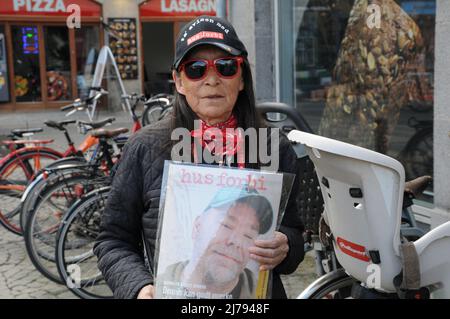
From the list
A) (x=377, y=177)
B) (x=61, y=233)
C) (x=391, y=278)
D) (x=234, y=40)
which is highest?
(x=234, y=40)

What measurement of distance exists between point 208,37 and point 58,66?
1648 centimetres

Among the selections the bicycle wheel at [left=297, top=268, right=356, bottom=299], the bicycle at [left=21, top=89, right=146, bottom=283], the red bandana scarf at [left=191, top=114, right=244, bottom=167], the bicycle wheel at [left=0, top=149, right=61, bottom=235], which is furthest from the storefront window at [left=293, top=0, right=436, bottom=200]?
the red bandana scarf at [left=191, top=114, right=244, bottom=167]

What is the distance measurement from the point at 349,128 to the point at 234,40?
4.11 meters

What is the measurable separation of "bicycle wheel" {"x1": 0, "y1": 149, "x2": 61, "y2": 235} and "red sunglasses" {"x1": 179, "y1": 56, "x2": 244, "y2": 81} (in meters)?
4.16

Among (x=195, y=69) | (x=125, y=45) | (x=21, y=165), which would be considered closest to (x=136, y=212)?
(x=195, y=69)

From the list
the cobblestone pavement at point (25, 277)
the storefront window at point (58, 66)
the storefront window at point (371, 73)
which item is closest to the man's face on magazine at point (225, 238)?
the cobblestone pavement at point (25, 277)

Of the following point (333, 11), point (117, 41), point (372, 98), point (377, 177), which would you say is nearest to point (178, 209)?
point (377, 177)

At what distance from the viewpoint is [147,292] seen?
5.01ft

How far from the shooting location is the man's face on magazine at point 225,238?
138 cm

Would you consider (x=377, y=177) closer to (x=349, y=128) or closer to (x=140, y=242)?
(x=140, y=242)

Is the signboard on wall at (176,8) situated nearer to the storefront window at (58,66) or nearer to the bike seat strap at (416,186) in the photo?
the storefront window at (58,66)

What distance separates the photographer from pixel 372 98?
5.28 metres

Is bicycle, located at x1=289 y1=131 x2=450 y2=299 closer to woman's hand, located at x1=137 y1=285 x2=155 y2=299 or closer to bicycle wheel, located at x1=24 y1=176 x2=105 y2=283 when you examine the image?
woman's hand, located at x1=137 y1=285 x2=155 y2=299

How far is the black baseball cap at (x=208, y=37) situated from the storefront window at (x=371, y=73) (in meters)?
3.17
